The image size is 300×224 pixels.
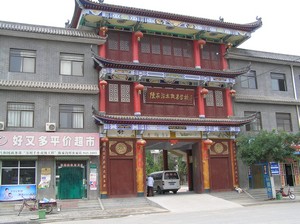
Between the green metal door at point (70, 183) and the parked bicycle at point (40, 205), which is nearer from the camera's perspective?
the parked bicycle at point (40, 205)

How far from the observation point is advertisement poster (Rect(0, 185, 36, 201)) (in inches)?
638

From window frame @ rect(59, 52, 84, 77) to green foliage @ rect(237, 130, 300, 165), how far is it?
9675 mm

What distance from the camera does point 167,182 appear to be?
23359 millimetres

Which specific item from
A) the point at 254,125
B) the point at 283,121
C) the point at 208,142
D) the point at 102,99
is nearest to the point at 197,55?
the point at 208,142

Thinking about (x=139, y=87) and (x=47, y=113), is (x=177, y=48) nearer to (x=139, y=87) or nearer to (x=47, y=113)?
(x=139, y=87)

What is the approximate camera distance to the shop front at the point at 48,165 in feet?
53.3

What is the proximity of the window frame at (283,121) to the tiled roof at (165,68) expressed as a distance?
Answer: 14.3 feet

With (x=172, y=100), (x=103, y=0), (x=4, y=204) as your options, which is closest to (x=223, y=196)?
(x=172, y=100)

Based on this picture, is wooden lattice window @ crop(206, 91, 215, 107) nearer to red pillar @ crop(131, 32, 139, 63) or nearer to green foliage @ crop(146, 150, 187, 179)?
red pillar @ crop(131, 32, 139, 63)

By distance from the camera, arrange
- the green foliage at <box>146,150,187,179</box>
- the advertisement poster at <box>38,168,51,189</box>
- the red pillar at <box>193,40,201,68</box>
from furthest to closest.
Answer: the green foliage at <box>146,150,187,179</box> < the red pillar at <box>193,40,201,68</box> < the advertisement poster at <box>38,168,51,189</box>

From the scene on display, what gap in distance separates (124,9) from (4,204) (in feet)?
Result: 36.6

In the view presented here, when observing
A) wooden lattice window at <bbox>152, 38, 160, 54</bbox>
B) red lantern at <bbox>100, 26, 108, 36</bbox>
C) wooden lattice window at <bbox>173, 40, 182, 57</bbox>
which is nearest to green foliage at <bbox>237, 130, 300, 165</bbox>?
wooden lattice window at <bbox>173, 40, 182, 57</bbox>

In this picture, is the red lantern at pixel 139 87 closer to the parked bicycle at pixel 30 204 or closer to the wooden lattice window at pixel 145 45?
the wooden lattice window at pixel 145 45

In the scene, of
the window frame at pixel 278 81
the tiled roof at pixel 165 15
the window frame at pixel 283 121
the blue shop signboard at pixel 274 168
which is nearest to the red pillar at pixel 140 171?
the tiled roof at pixel 165 15
